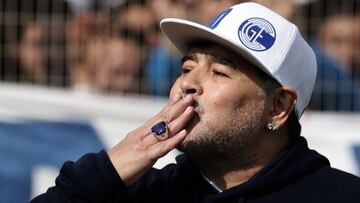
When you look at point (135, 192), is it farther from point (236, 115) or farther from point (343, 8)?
point (343, 8)

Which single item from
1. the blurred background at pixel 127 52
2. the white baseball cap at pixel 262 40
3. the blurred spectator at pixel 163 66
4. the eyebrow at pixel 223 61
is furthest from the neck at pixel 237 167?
the blurred spectator at pixel 163 66

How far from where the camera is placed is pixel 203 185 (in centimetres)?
310

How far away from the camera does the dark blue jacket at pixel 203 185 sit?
2943mm

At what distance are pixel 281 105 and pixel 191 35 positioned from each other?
36cm

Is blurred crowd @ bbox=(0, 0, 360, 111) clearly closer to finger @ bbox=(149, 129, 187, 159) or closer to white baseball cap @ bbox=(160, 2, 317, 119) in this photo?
white baseball cap @ bbox=(160, 2, 317, 119)

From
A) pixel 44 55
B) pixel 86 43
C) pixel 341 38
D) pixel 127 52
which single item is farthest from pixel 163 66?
pixel 341 38

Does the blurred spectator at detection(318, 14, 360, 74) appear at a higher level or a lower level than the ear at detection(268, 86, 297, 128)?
lower

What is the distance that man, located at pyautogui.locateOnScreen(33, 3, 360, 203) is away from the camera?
116 inches

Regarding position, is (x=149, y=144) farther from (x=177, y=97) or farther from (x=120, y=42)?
(x=120, y=42)

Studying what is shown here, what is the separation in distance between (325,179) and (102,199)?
0.70 meters

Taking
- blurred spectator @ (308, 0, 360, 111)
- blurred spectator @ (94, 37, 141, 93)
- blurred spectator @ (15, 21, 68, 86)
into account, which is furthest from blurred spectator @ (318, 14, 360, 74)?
blurred spectator @ (15, 21, 68, 86)

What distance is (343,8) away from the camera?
6.18 metres

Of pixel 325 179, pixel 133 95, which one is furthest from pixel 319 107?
pixel 325 179

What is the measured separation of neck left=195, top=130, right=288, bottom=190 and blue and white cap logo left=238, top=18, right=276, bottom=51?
303mm
